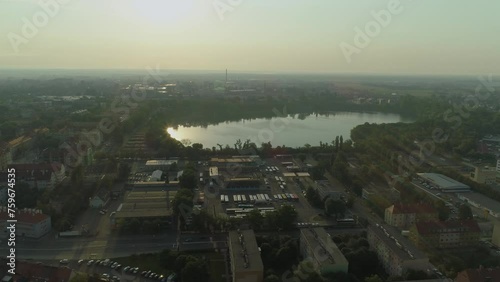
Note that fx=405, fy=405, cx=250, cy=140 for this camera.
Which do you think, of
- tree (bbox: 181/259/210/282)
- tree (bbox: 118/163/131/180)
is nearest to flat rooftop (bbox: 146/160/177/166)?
tree (bbox: 118/163/131/180)

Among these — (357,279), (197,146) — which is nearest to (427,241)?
(357,279)

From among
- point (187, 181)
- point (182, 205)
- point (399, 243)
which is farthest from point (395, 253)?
point (187, 181)

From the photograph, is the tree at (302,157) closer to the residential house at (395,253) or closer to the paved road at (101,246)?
the residential house at (395,253)

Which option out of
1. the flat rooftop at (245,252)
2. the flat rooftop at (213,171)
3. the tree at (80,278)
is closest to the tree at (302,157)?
the flat rooftop at (213,171)

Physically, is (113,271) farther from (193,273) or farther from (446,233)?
(446,233)

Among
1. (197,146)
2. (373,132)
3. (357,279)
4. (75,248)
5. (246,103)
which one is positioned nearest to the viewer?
(357,279)

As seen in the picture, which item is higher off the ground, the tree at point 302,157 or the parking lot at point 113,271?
the tree at point 302,157

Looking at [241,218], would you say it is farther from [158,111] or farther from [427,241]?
[158,111]
